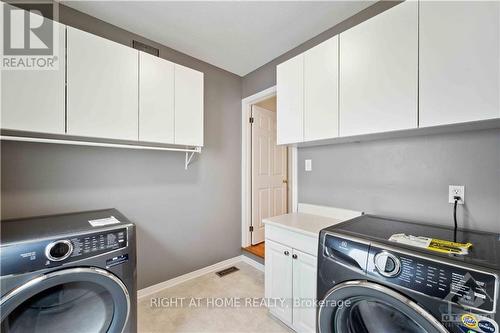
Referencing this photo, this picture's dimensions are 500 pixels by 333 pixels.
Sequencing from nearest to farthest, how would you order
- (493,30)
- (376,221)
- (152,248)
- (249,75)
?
(493,30) → (376,221) → (152,248) → (249,75)

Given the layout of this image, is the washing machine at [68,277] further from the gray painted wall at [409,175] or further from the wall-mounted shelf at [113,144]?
the gray painted wall at [409,175]

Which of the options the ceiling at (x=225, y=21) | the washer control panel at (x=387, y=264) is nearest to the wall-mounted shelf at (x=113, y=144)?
the ceiling at (x=225, y=21)

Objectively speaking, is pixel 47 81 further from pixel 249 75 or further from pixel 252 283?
pixel 252 283

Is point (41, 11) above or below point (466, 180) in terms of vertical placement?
above

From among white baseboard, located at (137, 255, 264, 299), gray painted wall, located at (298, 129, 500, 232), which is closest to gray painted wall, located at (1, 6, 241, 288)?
white baseboard, located at (137, 255, 264, 299)

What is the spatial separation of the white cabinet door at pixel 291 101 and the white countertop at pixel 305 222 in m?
0.68

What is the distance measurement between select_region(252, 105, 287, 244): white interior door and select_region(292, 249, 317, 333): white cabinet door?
4.86ft

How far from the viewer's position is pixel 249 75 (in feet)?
9.37

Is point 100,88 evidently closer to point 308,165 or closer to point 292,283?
point 308,165

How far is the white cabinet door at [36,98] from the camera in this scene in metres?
1.22

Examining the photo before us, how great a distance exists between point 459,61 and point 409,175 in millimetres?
744

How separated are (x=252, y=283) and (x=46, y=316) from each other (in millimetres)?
1737

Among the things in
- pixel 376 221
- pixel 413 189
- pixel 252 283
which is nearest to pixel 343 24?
pixel 413 189

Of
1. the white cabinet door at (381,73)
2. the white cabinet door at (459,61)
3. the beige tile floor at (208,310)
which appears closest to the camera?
the white cabinet door at (459,61)
